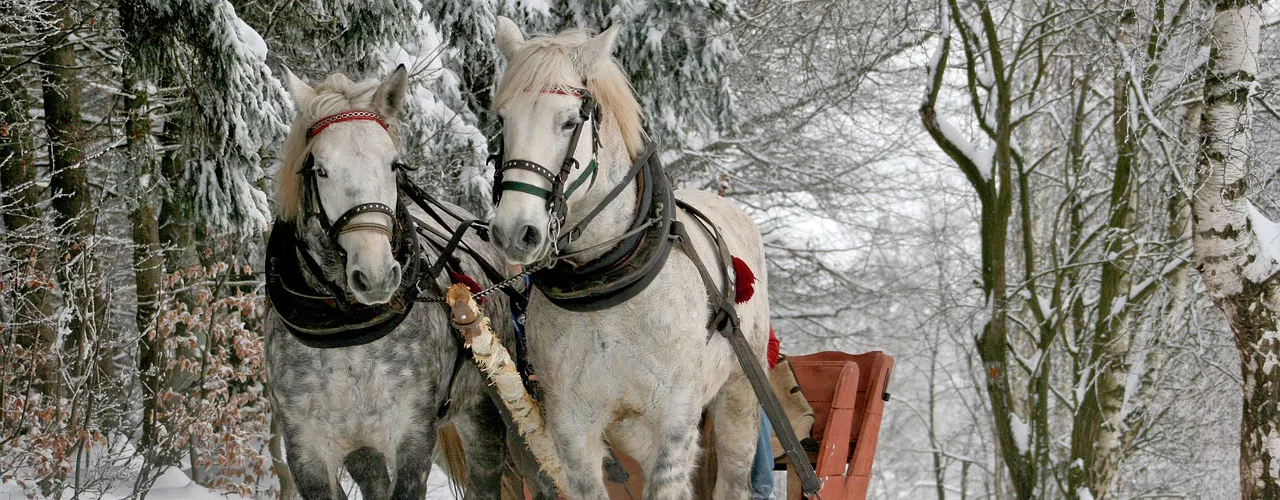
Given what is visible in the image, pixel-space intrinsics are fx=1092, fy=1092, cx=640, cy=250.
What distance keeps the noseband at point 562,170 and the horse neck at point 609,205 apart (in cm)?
6

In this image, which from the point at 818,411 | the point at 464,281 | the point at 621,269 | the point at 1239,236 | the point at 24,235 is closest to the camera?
the point at 621,269

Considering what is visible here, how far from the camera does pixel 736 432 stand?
4.20 meters

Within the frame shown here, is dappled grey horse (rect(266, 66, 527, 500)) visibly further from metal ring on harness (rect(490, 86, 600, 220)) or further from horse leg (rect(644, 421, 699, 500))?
horse leg (rect(644, 421, 699, 500))

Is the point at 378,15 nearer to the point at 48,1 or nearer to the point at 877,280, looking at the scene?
the point at 48,1

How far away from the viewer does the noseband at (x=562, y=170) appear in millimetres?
3143

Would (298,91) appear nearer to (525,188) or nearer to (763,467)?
(525,188)

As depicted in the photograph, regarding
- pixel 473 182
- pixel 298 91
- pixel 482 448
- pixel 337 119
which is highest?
pixel 473 182

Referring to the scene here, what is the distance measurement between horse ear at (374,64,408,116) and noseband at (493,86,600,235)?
418 mm

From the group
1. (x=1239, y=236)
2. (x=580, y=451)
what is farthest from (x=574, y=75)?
(x=1239, y=236)

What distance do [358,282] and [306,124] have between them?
61cm

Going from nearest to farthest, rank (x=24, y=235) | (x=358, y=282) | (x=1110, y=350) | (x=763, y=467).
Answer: (x=358, y=282) → (x=763, y=467) → (x=24, y=235) → (x=1110, y=350)

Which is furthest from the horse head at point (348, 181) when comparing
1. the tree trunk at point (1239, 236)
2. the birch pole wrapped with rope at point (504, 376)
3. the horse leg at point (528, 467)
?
the tree trunk at point (1239, 236)

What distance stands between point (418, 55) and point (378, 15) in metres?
1.24

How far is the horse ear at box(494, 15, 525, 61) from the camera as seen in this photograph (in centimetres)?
352
